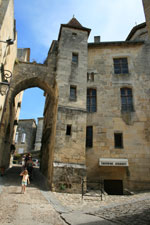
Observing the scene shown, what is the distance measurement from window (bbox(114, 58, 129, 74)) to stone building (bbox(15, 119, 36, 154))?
855 inches

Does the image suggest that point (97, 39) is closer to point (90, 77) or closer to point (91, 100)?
point (90, 77)

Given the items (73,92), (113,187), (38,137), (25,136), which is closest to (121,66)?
(73,92)

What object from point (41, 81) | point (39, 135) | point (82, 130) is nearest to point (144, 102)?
point (82, 130)

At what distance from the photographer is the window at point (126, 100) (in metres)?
10.7

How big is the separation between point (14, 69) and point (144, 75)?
Answer: 8.70m

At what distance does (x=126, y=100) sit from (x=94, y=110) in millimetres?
2256

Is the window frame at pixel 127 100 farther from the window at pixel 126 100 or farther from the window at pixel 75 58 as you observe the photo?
the window at pixel 75 58

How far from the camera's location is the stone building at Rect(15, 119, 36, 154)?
28.1 meters

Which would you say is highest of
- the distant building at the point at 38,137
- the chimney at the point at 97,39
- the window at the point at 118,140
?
the chimney at the point at 97,39

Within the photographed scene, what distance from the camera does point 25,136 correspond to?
2891cm

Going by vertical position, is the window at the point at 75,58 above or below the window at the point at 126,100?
above

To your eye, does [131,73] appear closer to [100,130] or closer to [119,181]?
[100,130]

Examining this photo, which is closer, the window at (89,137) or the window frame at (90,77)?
the window at (89,137)

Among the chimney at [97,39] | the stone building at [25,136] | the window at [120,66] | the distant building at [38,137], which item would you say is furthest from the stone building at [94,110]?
the stone building at [25,136]
